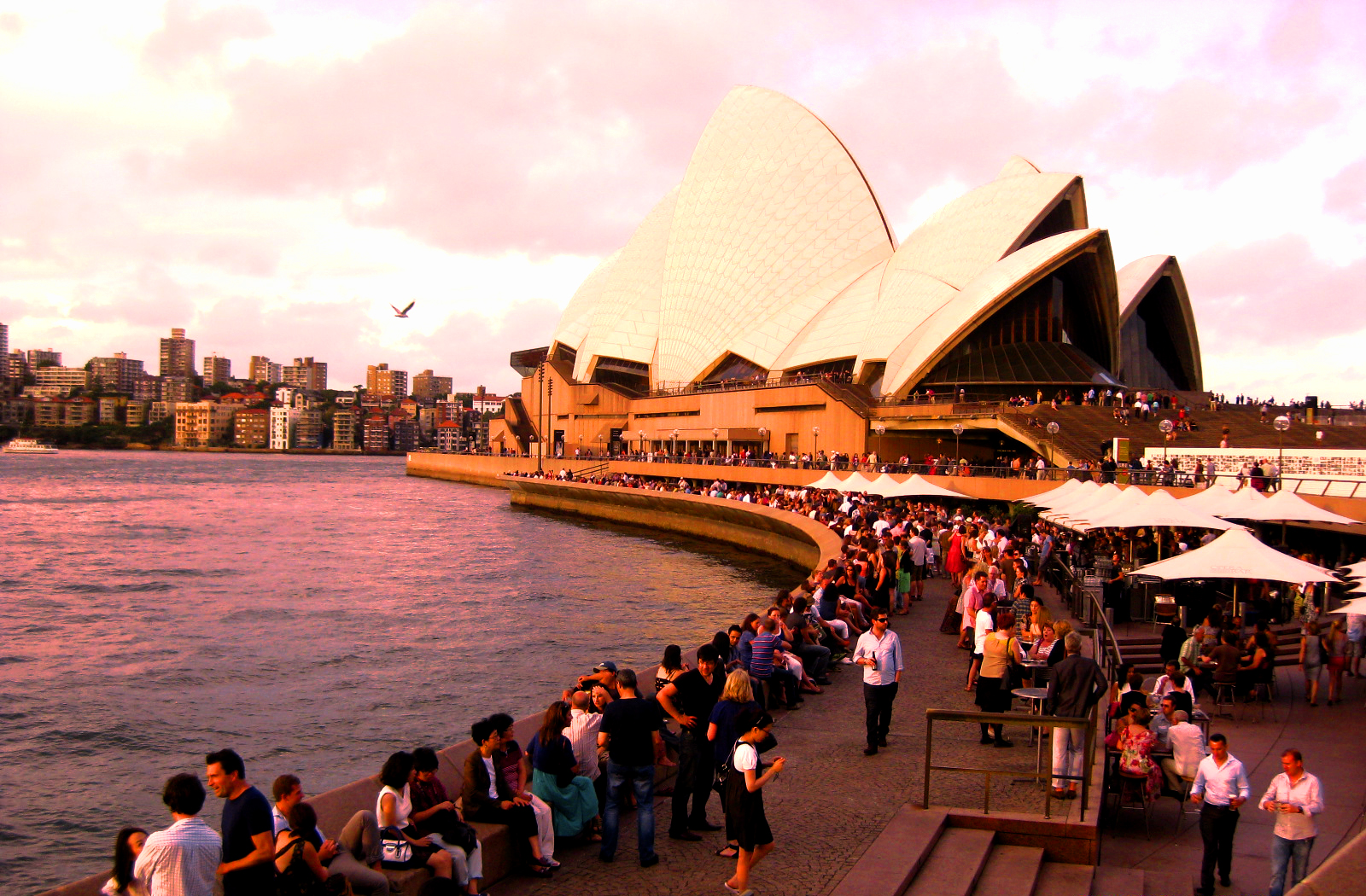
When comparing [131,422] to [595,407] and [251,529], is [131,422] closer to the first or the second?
[595,407]

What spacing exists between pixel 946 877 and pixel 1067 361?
113ft

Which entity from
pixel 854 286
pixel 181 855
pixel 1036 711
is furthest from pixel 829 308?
pixel 181 855

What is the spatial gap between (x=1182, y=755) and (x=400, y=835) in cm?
522

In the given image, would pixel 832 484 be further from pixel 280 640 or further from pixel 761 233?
pixel 761 233

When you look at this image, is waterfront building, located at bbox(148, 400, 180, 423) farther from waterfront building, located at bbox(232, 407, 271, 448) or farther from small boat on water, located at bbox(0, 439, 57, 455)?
small boat on water, located at bbox(0, 439, 57, 455)

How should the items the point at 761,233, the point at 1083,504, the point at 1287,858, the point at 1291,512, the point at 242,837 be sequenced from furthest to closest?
the point at 761,233, the point at 1083,504, the point at 1291,512, the point at 1287,858, the point at 242,837

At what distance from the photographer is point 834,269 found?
45750mm

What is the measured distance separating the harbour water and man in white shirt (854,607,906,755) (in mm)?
5308

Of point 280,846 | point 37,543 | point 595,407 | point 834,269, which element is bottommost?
point 37,543

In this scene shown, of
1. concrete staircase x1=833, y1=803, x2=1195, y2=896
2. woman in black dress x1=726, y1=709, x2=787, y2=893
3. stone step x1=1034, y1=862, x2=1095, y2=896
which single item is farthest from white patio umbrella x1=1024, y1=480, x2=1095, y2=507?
woman in black dress x1=726, y1=709, x2=787, y2=893

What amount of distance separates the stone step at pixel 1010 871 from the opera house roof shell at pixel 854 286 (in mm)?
31726

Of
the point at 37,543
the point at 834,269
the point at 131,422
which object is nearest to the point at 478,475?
the point at 834,269

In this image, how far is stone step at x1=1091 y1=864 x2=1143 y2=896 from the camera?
530 centimetres

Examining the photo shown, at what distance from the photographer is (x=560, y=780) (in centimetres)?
573
